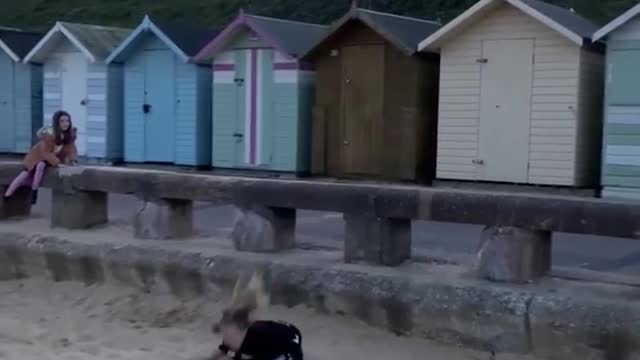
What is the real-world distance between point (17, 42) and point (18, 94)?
1.03m

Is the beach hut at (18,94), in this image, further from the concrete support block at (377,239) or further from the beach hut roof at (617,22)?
the concrete support block at (377,239)

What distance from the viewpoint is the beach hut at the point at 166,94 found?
19.4 meters

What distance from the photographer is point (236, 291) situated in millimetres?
9375

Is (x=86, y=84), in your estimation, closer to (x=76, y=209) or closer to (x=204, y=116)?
(x=204, y=116)

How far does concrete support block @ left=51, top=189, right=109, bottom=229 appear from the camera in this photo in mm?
11484

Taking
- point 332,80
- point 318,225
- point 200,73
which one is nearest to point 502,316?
point 318,225

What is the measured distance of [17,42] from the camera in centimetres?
2214

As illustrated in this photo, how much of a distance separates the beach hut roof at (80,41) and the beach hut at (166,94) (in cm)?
66

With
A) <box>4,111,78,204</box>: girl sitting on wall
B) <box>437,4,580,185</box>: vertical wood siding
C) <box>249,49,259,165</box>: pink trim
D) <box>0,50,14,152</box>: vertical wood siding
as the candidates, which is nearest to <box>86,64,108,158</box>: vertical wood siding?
<box>0,50,14,152</box>: vertical wood siding

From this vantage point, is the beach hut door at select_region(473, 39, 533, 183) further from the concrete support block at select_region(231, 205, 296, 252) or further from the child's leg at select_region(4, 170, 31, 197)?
the child's leg at select_region(4, 170, 31, 197)

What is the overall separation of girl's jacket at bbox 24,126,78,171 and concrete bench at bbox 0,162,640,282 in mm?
270

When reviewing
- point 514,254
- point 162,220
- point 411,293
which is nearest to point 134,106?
point 162,220

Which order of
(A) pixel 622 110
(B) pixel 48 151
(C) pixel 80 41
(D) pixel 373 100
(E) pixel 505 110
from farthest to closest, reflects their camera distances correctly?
(C) pixel 80 41, (D) pixel 373 100, (E) pixel 505 110, (A) pixel 622 110, (B) pixel 48 151

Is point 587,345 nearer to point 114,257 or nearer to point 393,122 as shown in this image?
point 114,257
